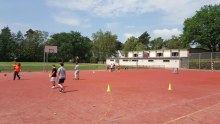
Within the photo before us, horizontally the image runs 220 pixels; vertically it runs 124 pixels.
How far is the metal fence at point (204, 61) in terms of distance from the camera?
5866cm

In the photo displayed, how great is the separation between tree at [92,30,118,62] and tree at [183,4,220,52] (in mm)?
36552

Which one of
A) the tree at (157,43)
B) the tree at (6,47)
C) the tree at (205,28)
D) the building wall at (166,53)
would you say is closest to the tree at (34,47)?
the tree at (6,47)

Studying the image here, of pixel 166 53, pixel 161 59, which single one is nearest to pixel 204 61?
pixel 161 59

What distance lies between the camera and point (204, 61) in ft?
199

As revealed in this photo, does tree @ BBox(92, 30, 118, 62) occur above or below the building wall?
above

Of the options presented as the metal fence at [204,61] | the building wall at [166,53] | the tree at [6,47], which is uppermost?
the tree at [6,47]

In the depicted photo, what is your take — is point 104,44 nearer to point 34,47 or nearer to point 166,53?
point 34,47

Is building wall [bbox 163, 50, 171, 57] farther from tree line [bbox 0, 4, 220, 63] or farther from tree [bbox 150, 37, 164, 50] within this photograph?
tree [bbox 150, 37, 164, 50]

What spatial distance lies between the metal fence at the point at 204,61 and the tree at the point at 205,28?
1346 cm

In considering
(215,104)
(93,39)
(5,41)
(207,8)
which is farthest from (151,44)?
(215,104)

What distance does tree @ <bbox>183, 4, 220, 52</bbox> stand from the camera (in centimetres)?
7456

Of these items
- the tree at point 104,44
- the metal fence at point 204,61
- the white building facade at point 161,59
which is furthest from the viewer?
the tree at point 104,44

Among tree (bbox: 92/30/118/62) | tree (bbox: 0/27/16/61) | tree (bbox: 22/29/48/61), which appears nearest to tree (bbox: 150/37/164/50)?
tree (bbox: 92/30/118/62)

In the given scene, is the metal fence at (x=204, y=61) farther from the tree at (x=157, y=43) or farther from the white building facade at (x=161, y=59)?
the tree at (x=157, y=43)
